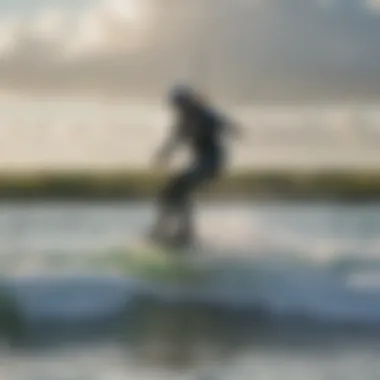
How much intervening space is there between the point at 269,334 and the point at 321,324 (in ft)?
0.22

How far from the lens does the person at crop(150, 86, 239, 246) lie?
1.61 m

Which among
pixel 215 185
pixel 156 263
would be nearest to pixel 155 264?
pixel 156 263

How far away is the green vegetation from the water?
16mm

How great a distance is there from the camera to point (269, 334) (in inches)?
A: 63.6

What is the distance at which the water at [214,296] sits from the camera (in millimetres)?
1599

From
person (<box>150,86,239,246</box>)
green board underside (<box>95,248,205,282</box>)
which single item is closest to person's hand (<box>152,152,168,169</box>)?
person (<box>150,86,239,246</box>)

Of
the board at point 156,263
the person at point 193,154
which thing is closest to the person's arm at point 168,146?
the person at point 193,154

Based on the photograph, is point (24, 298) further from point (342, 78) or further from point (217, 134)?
point (342, 78)

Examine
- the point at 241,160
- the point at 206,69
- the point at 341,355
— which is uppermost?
the point at 206,69

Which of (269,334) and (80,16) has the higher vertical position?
(80,16)

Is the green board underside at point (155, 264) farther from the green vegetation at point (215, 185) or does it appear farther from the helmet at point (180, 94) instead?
the helmet at point (180, 94)

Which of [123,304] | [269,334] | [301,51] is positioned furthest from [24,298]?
[301,51]

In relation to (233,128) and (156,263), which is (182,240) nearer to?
(156,263)

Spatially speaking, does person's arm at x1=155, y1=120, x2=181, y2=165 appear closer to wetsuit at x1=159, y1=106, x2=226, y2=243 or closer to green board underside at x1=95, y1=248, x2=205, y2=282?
wetsuit at x1=159, y1=106, x2=226, y2=243
